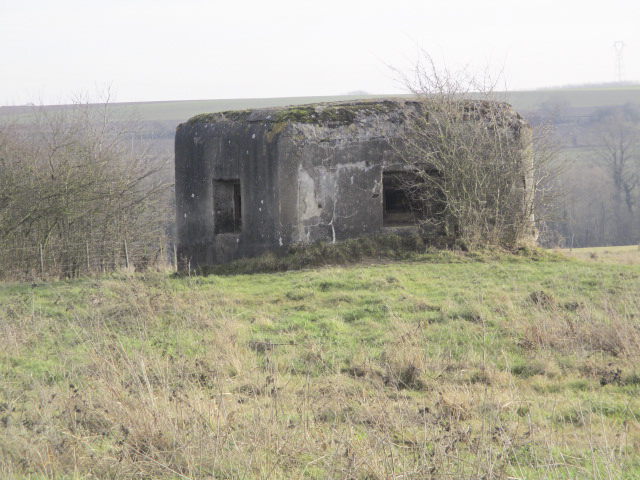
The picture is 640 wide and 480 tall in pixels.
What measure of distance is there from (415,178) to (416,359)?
19.1 feet

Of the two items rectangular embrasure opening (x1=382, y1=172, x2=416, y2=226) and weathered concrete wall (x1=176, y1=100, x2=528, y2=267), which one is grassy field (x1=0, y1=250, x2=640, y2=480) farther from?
rectangular embrasure opening (x1=382, y1=172, x2=416, y2=226)

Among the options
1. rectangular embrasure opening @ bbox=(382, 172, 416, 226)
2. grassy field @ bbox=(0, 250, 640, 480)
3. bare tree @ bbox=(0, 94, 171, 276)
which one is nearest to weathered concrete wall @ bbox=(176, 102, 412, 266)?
rectangular embrasure opening @ bbox=(382, 172, 416, 226)

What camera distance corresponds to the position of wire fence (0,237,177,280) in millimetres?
12734

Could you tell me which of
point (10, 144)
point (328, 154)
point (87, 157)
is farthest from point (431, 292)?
point (10, 144)

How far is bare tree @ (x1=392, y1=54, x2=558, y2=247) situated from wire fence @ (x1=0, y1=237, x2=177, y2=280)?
4.35 meters

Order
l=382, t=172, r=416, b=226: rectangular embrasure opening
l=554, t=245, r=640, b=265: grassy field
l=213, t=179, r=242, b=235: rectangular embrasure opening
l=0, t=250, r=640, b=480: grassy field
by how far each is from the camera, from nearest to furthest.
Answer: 1. l=0, t=250, r=640, b=480: grassy field
2. l=382, t=172, r=416, b=226: rectangular embrasure opening
3. l=213, t=179, r=242, b=235: rectangular embrasure opening
4. l=554, t=245, r=640, b=265: grassy field

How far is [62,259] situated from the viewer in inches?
533

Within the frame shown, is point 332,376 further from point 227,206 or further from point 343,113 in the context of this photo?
point 227,206

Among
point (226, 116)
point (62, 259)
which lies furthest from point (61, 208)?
point (226, 116)

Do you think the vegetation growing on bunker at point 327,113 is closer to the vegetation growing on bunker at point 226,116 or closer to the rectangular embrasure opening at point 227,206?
the vegetation growing on bunker at point 226,116

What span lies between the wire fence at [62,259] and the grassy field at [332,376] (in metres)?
3.40

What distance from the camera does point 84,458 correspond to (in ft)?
12.0

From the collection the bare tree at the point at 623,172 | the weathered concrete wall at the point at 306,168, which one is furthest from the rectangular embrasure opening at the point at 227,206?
the bare tree at the point at 623,172

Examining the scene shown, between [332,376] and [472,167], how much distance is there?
640 cm
